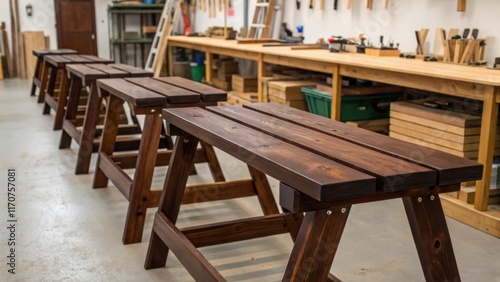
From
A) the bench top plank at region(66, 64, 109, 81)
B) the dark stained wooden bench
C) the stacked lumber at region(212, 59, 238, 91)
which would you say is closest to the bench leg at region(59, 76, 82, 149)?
the bench top plank at region(66, 64, 109, 81)

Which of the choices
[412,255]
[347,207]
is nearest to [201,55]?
[412,255]

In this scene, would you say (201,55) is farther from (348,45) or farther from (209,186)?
(209,186)

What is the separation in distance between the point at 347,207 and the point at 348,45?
3.43 meters

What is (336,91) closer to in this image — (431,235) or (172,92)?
(172,92)

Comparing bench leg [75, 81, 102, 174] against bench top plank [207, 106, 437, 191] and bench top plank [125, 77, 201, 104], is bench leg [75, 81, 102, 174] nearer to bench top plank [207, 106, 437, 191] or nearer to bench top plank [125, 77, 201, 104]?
bench top plank [125, 77, 201, 104]

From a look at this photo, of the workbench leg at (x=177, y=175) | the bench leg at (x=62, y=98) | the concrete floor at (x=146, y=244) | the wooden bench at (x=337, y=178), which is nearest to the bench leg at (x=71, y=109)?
the bench leg at (x=62, y=98)

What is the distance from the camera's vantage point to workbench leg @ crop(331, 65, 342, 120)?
402cm

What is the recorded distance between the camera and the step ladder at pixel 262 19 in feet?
21.0

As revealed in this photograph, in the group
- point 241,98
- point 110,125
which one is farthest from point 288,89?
point 110,125

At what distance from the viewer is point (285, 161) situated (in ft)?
4.87

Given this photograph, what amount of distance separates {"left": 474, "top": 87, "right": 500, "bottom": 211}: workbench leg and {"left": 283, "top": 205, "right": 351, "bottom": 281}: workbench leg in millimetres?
1656

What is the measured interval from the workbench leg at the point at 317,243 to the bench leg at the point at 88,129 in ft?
8.43

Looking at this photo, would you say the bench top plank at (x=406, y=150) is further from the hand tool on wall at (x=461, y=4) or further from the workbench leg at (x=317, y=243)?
the hand tool on wall at (x=461, y=4)

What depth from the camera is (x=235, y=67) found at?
6801mm
